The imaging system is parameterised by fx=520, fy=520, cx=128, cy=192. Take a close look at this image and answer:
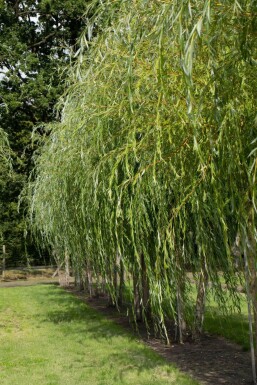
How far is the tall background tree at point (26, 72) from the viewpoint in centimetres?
1772

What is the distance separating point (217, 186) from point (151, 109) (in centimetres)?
84

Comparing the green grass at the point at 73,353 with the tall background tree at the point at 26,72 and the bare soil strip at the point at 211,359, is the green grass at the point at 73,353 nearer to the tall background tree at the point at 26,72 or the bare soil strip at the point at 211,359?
the bare soil strip at the point at 211,359

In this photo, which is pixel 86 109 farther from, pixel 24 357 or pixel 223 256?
pixel 24 357

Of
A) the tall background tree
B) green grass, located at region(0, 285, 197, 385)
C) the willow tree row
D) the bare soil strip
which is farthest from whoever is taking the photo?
the tall background tree

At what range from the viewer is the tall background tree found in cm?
1772

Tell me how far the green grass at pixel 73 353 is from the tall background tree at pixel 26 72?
8.18 meters

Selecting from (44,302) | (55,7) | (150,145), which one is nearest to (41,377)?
(150,145)

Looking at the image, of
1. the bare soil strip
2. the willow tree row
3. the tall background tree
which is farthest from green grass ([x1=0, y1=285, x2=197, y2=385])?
the tall background tree

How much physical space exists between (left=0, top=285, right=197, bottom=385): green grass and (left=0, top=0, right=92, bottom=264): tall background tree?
8181 millimetres

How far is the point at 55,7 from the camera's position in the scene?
60.8 feet

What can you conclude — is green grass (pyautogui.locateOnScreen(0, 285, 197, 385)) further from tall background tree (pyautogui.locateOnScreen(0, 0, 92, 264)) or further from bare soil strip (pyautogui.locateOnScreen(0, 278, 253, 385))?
tall background tree (pyautogui.locateOnScreen(0, 0, 92, 264))

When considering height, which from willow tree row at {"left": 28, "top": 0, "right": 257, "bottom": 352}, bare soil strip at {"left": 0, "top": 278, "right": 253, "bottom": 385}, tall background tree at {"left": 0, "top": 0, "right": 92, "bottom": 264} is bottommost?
bare soil strip at {"left": 0, "top": 278, "right": 253, "bottom": 385}

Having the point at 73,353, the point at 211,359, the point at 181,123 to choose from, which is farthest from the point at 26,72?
the point at 181,123

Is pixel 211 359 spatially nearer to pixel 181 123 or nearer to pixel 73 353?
pixel 73 353
